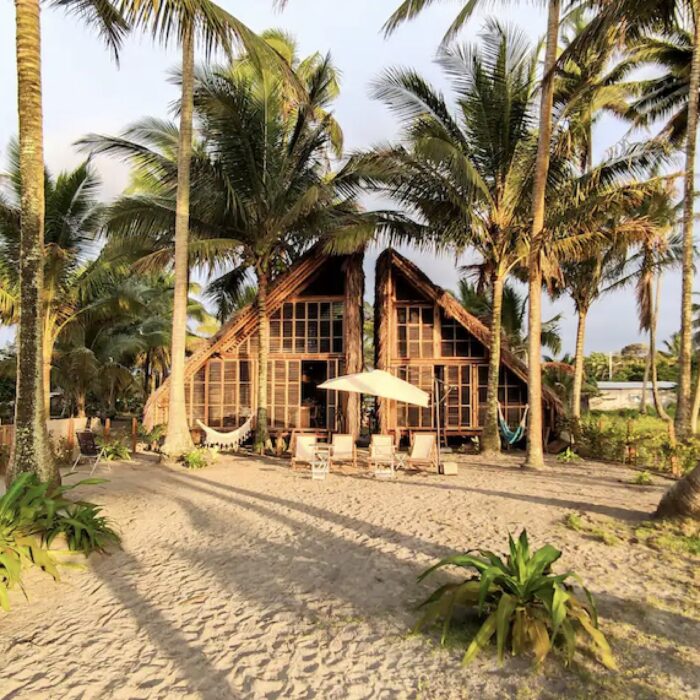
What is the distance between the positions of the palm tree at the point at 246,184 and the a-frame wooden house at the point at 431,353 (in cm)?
242

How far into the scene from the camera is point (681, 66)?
12930 millimetres

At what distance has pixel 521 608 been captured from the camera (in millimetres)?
3293

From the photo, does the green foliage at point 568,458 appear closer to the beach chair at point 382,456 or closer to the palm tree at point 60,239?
the beach chair at point 382,456

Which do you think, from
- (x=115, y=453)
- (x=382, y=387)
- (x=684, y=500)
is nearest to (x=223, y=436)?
(x=115, y=453)

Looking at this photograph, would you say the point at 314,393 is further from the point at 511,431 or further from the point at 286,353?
the point at 511,431

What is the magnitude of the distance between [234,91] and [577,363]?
38.5 ft

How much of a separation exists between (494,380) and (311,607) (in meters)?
8.64

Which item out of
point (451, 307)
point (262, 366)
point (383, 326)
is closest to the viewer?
point (262, 366)

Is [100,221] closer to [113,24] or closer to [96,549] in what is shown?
[113,24]

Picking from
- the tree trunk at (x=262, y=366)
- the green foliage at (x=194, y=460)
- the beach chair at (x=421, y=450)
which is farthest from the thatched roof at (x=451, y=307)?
the green foliage at (x=194, y=460)

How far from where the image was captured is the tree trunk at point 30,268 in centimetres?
538

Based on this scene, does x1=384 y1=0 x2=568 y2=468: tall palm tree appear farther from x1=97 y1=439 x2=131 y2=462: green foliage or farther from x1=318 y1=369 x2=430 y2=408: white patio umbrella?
x1=97 y1=439 x2=131 y2=462: green foliage

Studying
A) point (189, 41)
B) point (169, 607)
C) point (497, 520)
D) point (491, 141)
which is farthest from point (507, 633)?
point (189, 41)

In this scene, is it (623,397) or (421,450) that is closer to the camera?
Answer: (421,450)
